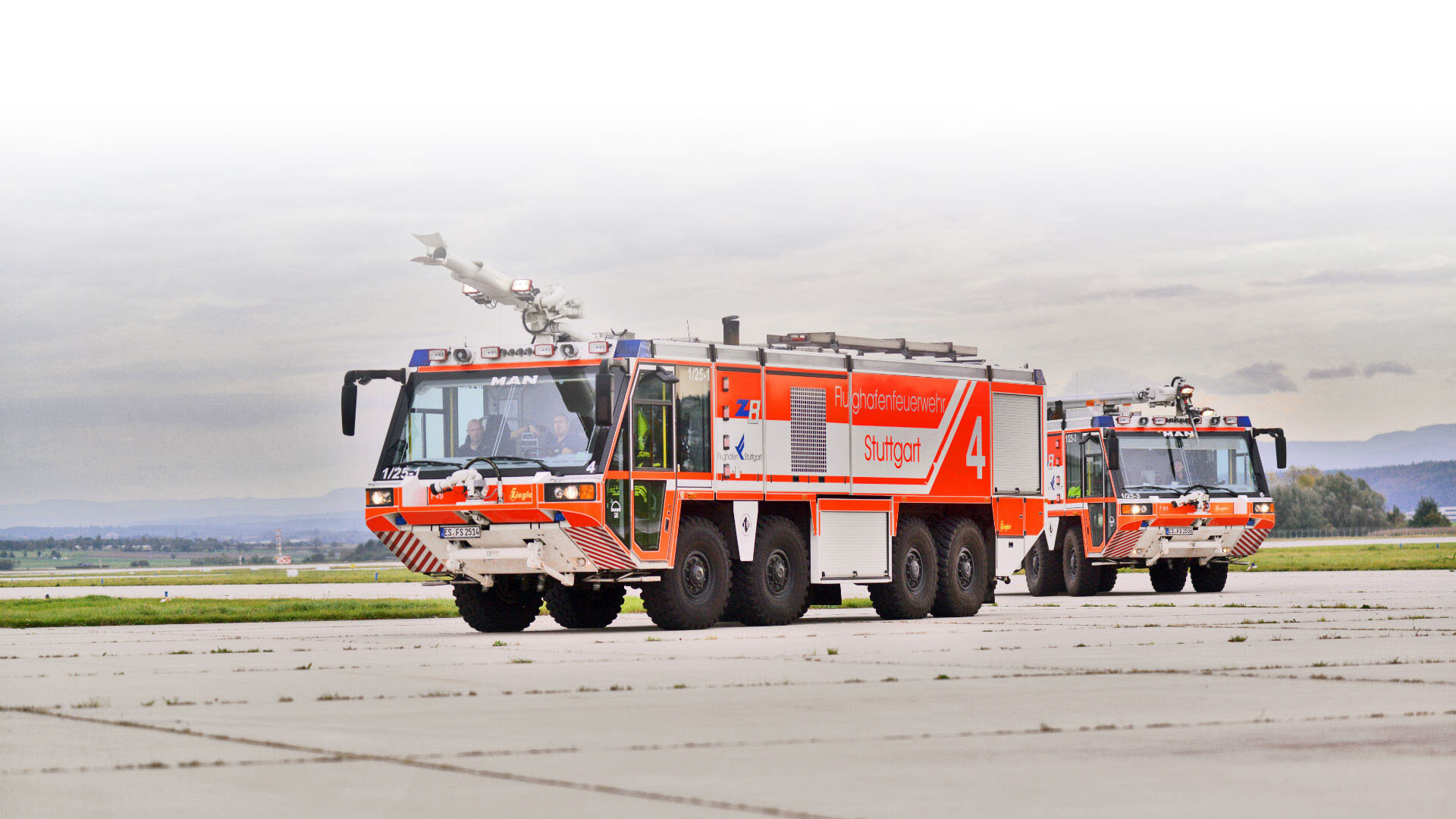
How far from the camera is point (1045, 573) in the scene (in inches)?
1371

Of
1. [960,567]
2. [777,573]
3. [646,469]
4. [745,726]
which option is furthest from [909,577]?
[745,726]

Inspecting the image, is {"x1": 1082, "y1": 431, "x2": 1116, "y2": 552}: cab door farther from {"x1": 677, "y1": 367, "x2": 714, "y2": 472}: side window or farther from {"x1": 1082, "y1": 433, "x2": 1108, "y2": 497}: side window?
{"x1": 677, "y1": 367, "x2": 714, "y2": 472}: side window

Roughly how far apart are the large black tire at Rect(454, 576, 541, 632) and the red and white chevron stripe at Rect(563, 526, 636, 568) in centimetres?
211

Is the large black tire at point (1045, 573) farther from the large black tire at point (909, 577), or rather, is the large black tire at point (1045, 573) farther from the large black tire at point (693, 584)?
the large black tire at point (693, 584)

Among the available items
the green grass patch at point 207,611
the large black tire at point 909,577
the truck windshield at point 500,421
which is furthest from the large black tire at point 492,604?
the green grass patch at point 207,611

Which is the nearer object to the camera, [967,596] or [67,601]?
[967,596]

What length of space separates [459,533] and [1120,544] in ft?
54.6

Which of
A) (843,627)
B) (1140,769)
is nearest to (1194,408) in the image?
(843,627)

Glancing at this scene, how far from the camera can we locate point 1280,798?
24.8ft

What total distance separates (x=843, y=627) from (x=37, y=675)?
9829mm

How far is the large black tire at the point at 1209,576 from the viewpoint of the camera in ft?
118

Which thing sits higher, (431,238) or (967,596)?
(431,238)

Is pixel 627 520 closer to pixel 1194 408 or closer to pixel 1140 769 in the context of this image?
pixel 1140 769

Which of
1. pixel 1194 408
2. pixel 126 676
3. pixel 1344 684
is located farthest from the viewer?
pixel 1194 408
